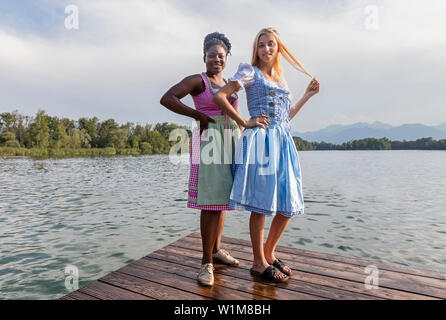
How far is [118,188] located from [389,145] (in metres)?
93.1

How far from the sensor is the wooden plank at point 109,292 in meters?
2.19

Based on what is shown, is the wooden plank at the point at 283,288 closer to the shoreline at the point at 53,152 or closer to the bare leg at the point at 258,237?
the bare leg at the point at 258,237

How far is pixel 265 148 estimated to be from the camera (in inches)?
91.5

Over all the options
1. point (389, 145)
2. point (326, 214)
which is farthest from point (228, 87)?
point (389, 145)

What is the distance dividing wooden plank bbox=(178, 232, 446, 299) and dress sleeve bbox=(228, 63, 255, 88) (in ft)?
5.83

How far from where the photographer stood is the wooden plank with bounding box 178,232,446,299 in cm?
230

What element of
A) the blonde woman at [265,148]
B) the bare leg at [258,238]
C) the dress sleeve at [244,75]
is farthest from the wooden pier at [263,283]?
the dress sleeve at [244,75]

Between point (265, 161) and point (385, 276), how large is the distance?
1522 millimetres

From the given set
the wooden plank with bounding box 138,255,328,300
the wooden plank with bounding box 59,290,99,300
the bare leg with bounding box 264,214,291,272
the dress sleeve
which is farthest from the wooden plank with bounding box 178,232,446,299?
the dress sleeve

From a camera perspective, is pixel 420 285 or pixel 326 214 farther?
pixel 326 214

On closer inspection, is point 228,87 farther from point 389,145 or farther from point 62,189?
point 389,145

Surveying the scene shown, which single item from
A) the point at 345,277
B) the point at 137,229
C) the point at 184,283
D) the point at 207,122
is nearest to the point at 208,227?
the point at 184,283
